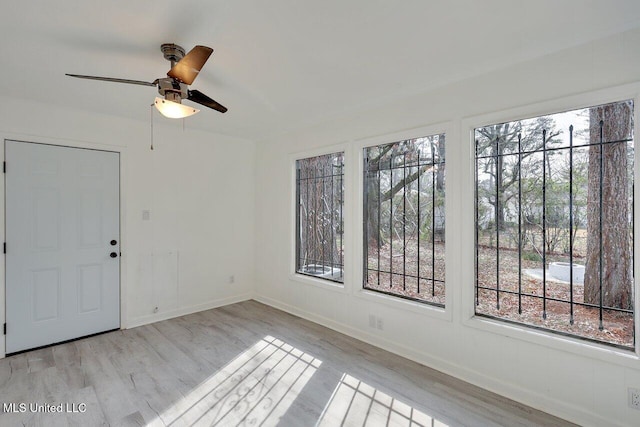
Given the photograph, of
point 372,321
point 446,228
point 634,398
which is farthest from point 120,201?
point 634,398

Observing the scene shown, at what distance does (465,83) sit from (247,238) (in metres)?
3.59

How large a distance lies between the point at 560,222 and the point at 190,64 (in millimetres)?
2752

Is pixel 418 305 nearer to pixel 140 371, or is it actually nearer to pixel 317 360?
pixel 317 360

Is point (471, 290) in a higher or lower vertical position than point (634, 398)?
higher

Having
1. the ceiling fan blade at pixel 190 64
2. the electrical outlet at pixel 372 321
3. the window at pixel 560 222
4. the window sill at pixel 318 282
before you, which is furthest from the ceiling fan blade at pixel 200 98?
the electrical outlet at pixel 372 321

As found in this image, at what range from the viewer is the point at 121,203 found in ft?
11.9

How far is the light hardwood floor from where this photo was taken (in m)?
2.08

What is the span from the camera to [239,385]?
246 cm

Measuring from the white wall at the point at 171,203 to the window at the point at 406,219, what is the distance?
2.21 m

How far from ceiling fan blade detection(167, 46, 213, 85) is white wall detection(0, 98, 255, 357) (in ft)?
6.60

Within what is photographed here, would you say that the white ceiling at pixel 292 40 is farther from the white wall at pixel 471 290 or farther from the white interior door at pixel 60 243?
the white interior door at pixel 60 243

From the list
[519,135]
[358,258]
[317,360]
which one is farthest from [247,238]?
[519,135]

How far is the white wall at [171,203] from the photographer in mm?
3311

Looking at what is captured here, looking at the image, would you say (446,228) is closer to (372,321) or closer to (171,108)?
(372,321)
